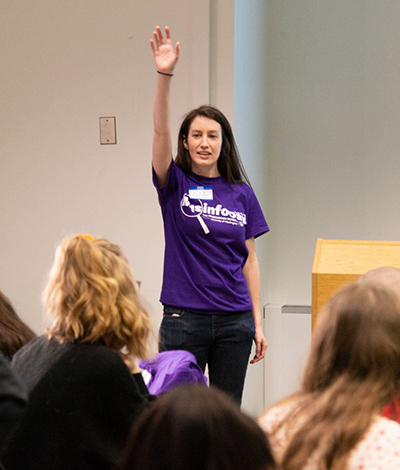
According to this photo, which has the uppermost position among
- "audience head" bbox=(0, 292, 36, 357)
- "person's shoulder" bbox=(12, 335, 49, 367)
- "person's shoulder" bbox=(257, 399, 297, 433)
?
"person's shoulder" bbox=(12, 335, 49, 367)

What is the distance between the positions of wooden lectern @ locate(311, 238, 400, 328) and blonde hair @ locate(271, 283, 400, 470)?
92cm

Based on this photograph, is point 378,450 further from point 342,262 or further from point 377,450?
point 342,262

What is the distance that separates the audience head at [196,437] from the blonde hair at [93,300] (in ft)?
2.27

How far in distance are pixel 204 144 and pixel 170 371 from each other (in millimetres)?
926

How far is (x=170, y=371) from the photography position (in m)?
1.97

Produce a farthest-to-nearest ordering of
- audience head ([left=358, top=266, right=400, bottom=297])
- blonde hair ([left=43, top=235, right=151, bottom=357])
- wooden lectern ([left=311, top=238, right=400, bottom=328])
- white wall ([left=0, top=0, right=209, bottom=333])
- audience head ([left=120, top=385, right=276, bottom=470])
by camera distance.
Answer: white wall ([left=0, top=0, right=209, bottom=333]) → wooden lectern ([left=311, top=238, right=400, bottom=328]) → audience head ([left=358, top=266, right=400, bottom=297]) → blonde hair ([left=43, top=235, right=151, bottom=357]) → audience head ([left=120, top=385, right=276, bottom=470])

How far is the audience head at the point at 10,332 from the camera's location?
6.42 feet

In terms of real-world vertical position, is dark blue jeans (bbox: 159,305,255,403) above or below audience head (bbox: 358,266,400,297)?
below

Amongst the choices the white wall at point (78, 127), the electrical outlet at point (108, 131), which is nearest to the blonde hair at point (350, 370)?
the white wall at point (78, 127)

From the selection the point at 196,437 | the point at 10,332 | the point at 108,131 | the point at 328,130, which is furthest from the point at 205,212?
the point at 328,130

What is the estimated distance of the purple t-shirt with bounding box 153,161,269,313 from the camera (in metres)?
2.46

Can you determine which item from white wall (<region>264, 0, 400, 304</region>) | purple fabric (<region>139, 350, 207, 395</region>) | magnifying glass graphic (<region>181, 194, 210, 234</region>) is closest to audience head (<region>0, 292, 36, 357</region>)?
purple fabric (<region>139, 350, 207, 395</region>)

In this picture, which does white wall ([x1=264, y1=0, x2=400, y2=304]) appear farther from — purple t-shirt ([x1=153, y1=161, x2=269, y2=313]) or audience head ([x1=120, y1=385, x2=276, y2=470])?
audience head ([x1=120, y1=385, x2=276, y2=470])

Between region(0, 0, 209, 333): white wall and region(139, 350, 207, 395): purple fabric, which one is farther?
region(0, 0, 209, 333): white wall
